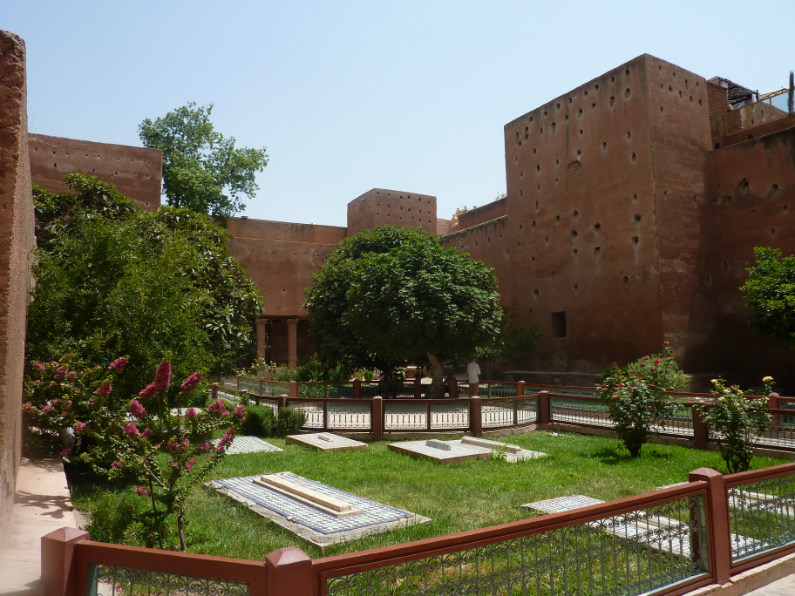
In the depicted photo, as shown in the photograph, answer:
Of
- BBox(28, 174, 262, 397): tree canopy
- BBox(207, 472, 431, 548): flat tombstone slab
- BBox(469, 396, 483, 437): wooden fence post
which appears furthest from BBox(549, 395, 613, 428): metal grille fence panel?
BBox(28, 174, 262, 397): tree canopy

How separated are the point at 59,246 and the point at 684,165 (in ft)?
62.5

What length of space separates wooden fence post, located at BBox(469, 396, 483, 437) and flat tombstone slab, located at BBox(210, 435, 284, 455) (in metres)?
4.13

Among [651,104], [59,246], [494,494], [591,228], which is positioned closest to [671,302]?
[591,228]

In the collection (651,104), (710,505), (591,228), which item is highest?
(651,104)

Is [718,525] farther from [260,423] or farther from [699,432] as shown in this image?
[260,423]

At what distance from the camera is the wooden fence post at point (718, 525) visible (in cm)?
423

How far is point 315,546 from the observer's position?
5145 millimetres

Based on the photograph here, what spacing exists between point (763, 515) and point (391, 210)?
26.2 meters

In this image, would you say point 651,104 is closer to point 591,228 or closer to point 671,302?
point 591,228

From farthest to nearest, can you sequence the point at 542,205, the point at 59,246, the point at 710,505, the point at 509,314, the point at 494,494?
the point at 509,314, the point at 542,205, the point at 59,246, the point at 494,494, the point at 710,505

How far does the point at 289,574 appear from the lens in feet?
8.70

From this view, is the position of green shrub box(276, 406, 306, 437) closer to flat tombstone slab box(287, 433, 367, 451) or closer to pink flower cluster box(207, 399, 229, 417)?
flat tombstone slab box(287, 433, 367, 451)

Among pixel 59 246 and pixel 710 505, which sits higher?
pixel 59 246

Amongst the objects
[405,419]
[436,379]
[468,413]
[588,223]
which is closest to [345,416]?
[405,419]
